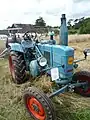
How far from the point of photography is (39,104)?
428 centimetres

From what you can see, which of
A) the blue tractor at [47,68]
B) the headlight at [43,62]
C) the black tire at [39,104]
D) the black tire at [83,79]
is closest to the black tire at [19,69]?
the blue tractor at [47,68]

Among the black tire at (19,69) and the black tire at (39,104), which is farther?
the black tire at (19,69)

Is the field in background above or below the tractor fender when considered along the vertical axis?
below

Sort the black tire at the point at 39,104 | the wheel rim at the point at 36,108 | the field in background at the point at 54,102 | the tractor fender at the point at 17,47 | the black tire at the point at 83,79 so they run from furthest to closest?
the tractor fender at the point at 17,47
the black tire at the point at 83,79
the field in background at the point at 54,102
the wheel rim at the point at 36,108
the black tire at the point at 39,104

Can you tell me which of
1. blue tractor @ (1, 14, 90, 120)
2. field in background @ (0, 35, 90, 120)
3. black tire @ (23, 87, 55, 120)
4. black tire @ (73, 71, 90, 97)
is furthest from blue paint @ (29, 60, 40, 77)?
black tire @ (23, 87, 55, 120)

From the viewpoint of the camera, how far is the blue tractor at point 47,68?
4.34 m

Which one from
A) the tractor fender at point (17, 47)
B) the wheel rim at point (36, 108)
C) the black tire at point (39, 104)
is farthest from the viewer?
the tractor fender at point (17, 47)

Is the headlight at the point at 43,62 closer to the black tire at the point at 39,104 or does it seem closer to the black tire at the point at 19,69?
the black tire at the point at 19,69

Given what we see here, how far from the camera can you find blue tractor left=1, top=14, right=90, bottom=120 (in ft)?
14.2

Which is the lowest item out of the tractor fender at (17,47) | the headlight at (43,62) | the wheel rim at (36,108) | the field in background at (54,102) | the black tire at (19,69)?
the field in background at (54,102)

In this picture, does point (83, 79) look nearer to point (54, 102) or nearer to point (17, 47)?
point (54, 102)

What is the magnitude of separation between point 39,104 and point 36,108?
18cm

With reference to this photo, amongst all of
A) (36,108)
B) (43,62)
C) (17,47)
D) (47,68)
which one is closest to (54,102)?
(36,108)

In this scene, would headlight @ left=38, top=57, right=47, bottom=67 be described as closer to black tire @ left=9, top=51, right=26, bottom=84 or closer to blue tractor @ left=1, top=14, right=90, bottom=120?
blue tractor @ left=1, top=14, right=90, bottom=120
